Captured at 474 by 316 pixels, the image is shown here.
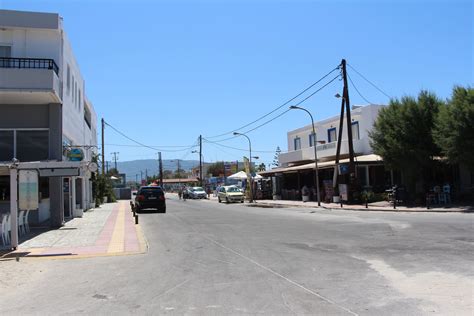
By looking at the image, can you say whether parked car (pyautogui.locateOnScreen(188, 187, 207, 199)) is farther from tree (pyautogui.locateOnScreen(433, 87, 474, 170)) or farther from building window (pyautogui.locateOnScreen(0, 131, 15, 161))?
building window (pyautogui.locateOnScreen(0, 131, 15, 161))

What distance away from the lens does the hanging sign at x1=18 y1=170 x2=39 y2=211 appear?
14.5 meters

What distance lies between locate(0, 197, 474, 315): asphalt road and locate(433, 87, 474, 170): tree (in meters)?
13.8

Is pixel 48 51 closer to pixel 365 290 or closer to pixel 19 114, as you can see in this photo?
pixel 19 114

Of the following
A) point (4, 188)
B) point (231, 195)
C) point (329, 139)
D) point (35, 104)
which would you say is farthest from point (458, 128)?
point (231, 195)

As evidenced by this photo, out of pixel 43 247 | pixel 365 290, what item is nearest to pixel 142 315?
pixel 365 290

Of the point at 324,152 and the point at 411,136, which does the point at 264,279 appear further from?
the point at 324,152

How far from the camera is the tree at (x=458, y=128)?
27.4 metres

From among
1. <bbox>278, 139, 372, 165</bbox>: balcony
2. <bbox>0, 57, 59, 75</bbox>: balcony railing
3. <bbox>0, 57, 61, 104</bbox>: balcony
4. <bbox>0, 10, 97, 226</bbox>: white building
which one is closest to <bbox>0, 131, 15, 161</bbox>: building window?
<bbox>0, 10, 97, 226</bbox>: white building

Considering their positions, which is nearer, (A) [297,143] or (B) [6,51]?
(B) [6,51]

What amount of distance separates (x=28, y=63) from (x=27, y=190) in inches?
301

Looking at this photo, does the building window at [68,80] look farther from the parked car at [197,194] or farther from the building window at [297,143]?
the parked car at [197,194]

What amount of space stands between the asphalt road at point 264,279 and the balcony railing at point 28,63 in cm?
943

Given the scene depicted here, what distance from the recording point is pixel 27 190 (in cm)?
1452

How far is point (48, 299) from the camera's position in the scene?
8164 millimetres
